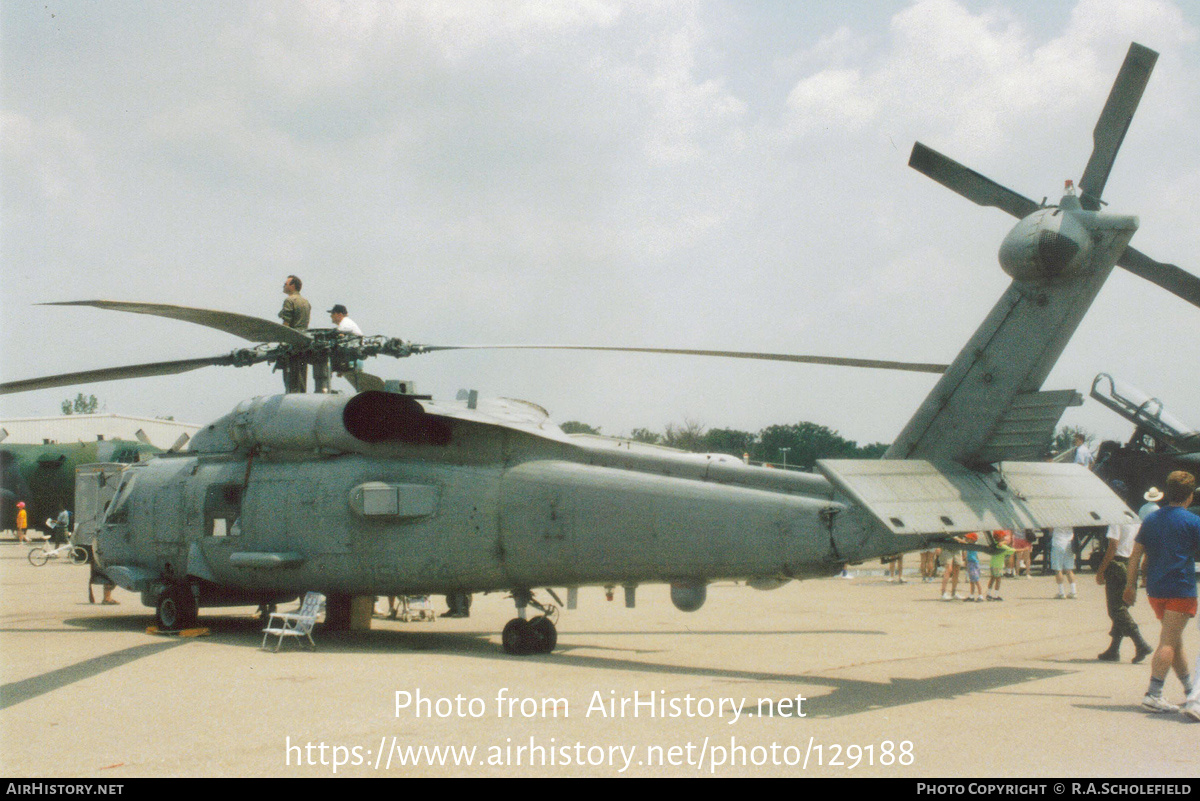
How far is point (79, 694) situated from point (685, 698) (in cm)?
546

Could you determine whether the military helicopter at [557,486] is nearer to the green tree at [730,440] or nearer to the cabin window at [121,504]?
the cabin window at [121,504]

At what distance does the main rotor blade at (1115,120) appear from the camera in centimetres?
830

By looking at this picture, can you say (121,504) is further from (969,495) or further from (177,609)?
(969,495)

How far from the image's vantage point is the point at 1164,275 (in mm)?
8578

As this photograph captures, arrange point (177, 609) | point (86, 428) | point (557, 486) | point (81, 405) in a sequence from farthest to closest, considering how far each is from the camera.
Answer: point (81, 405)
point (86, 428)
point (177, 609)
point (557, 486)

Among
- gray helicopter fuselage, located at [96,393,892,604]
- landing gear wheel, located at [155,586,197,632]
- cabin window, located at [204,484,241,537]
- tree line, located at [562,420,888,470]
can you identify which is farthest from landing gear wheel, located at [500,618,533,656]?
tree line, located at [562,420,888,470]

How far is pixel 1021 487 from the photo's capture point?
9172 mm

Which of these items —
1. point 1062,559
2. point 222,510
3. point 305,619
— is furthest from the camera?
point 1062,559

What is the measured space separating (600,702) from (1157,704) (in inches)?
181

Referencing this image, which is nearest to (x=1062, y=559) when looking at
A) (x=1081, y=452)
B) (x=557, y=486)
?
(x=1081, y=452)

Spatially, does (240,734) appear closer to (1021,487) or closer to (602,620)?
(1021,487)

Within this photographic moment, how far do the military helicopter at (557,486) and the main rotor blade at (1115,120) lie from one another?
17 millimetres

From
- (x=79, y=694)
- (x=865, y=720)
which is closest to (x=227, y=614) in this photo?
(x=79, y=694)

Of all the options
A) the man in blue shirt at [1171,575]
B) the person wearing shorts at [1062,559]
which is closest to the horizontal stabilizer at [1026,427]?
the man in blue shirt at [1171,575]
